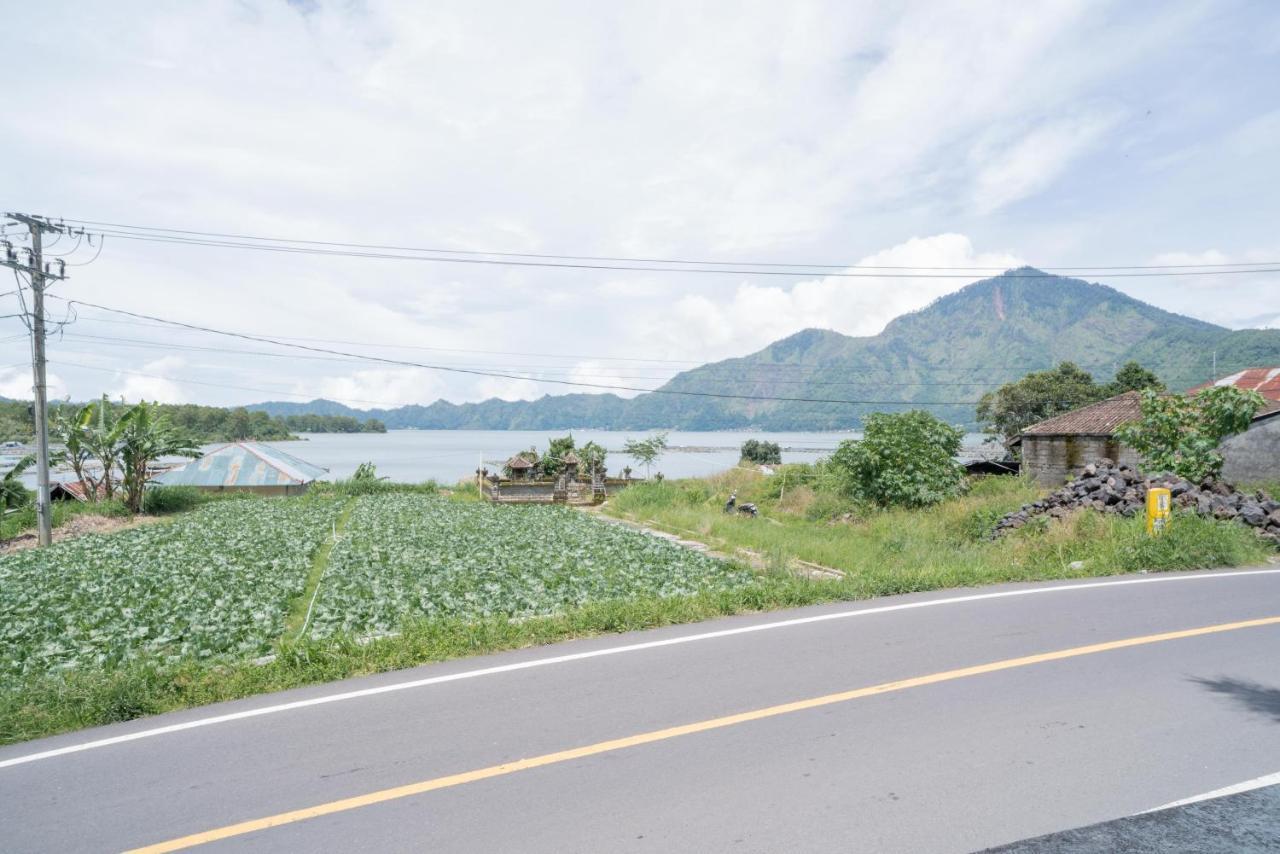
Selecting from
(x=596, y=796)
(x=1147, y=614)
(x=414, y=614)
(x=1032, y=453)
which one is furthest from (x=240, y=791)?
(x=1032, y=453)

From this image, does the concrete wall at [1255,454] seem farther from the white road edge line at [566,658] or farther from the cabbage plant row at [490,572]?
the cabbage plant row at [490,572]

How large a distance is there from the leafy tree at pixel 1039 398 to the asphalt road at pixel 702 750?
56174 millimetres

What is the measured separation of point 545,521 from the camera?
21094 millimetres

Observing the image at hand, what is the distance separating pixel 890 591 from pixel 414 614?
603 cm

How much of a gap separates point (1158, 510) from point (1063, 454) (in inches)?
917

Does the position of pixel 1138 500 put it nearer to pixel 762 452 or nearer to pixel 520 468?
pixel 520 468

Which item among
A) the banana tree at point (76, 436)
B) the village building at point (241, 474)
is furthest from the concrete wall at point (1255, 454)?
the village building at point (241, 474)

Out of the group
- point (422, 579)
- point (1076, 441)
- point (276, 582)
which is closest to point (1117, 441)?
point (1076, 441)

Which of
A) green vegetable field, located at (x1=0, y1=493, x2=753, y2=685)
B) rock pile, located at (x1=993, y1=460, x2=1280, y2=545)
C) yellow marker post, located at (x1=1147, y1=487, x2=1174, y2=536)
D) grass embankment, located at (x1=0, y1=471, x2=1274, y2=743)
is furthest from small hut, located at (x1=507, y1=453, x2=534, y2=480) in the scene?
yellow marker post, located at (x1=1147, y1=487, x2=1174, y2=536)

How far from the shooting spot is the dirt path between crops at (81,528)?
2044 cm

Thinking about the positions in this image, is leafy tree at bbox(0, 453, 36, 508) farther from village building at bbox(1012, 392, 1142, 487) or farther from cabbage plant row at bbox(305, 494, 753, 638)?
village building at bbox(1012, 392, 1142, 487)

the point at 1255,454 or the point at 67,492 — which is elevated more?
the point at 1255,454

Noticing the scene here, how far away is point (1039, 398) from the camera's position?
58.4 meters

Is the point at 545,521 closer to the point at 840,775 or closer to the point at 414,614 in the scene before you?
the point at 414,614
